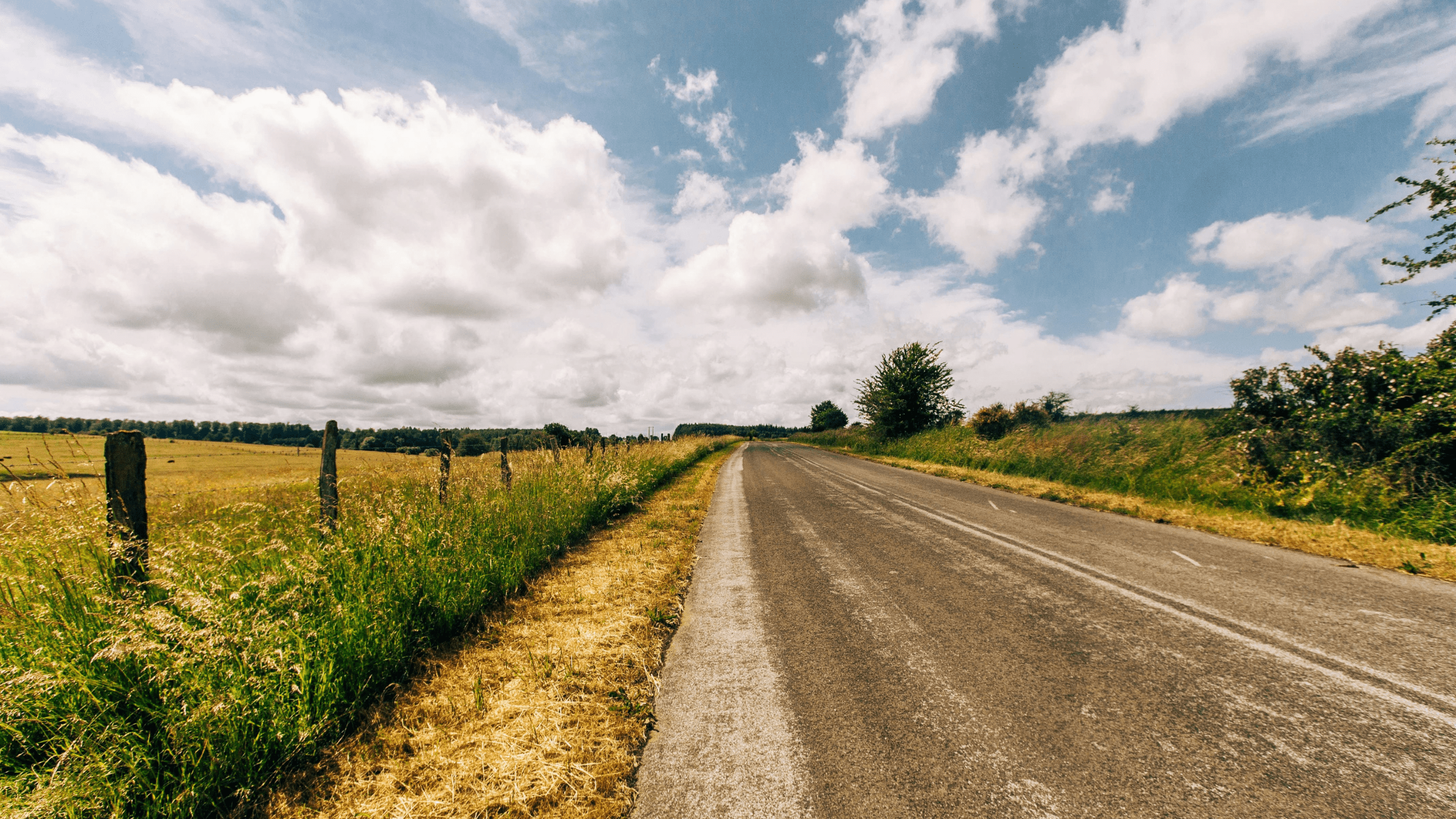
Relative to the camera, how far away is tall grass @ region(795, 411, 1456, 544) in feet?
22.6

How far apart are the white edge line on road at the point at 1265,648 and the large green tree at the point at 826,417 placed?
8668cm

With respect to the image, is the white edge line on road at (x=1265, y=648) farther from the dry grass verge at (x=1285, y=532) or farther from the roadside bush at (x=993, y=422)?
the roadside bush at (x=993, y=422)

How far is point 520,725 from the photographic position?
2809 millimetres

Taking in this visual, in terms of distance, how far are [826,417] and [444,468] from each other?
92870 mm

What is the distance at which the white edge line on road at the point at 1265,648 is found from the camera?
8.55 ft

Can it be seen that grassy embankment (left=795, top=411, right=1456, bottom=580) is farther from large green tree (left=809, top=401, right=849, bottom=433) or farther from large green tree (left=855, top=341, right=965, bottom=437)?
large green tree (left=809, top=401, right=849, bottom=433)

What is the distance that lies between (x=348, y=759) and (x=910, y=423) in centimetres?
2873

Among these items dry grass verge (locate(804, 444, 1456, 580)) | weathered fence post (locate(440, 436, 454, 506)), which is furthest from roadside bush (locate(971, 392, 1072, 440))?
weathered fence post (locate(440, 436, 454, 506))

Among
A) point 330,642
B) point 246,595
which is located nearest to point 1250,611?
point 330,642

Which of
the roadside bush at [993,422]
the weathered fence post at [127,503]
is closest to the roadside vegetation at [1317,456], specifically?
the roadside bush at [993,422]

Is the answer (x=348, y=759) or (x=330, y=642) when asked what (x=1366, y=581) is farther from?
(x=330, y=642)

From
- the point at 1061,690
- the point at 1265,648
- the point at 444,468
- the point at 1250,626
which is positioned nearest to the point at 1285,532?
the point at 1250,626

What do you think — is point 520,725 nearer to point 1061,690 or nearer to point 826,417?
point 1061,690

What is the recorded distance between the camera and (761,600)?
4.80 m
